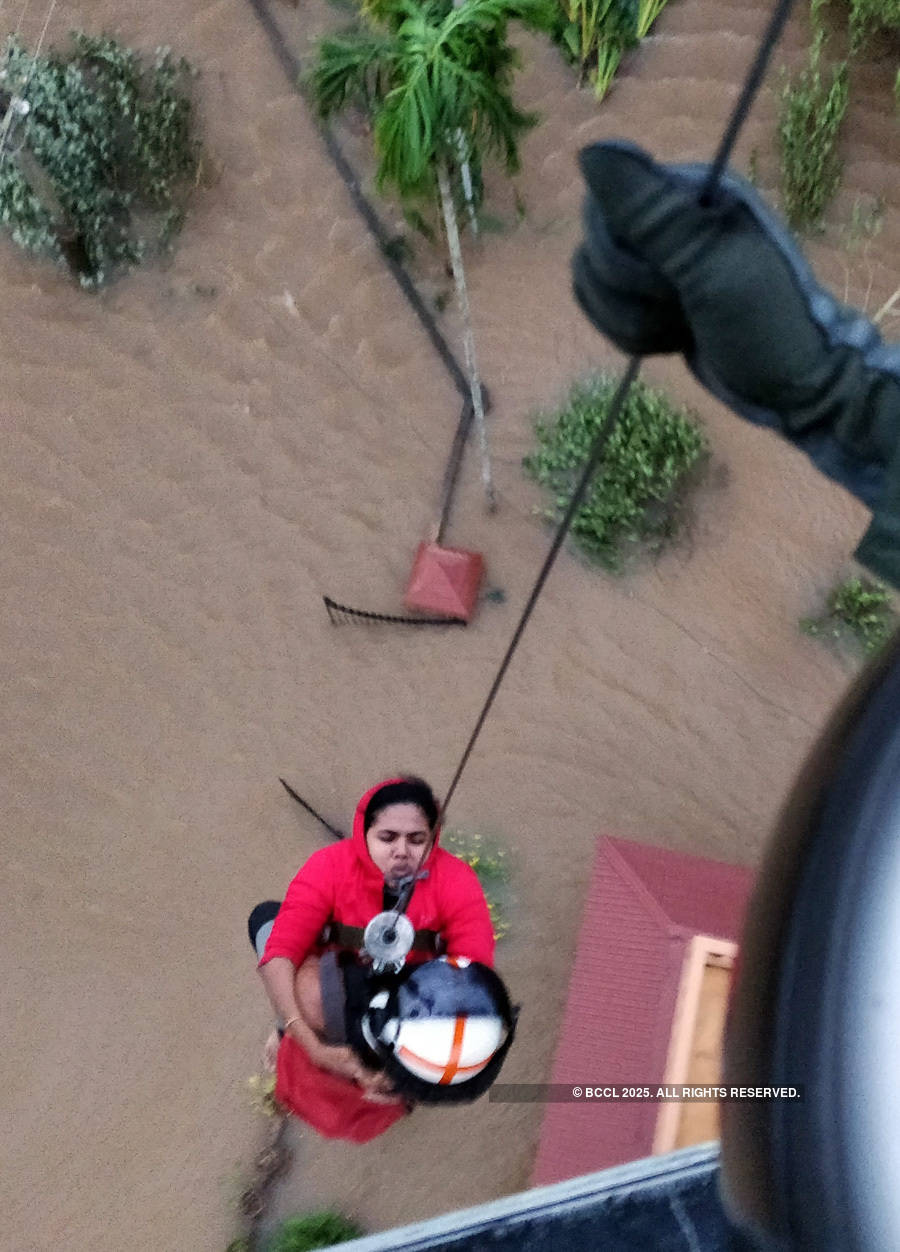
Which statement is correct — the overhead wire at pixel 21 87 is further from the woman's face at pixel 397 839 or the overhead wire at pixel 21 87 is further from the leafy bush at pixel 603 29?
the woman's face at pixel 397 839

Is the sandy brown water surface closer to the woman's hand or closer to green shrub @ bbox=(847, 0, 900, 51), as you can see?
green shrub @ bbox=(847, 0, 900, 51)

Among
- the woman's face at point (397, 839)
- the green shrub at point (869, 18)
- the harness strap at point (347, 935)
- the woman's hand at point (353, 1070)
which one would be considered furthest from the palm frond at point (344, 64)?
the woman's hand at point (353, 1070)

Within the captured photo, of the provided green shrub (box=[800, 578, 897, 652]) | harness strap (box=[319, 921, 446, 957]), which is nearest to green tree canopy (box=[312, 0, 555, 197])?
green shrub (box=[800, 578, 897, 652])

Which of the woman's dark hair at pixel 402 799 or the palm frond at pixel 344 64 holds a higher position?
the palm frond at pixel 344 64

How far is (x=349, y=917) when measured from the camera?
2.54 m

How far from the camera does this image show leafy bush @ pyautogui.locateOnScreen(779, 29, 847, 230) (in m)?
3.65

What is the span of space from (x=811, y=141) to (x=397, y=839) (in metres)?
3.24

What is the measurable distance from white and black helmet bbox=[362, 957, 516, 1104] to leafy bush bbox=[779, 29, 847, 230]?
3.35 m

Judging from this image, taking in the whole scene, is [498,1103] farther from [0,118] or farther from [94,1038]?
[0,118]

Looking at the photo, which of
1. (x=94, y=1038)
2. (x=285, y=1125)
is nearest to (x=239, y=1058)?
(x=285, y=1125)

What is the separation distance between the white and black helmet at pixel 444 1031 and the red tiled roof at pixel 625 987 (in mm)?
934

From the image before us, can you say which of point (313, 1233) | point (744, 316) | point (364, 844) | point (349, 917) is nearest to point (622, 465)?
point (364, 844)

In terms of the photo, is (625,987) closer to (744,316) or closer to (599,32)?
(744,316)

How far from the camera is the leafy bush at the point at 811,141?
365 centimetres
